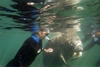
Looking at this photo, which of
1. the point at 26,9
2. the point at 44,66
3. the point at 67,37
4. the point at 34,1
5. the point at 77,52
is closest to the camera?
the point at 34,1

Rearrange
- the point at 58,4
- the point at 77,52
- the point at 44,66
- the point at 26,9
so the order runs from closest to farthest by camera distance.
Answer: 1. the point at 58,4
2. the point at 26,9
3. the point at 77,52
4. the point at 44,66

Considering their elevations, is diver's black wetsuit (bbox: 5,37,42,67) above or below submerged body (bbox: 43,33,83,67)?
above

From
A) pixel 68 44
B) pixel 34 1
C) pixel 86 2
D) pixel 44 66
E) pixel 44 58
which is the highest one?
pixel 34 1

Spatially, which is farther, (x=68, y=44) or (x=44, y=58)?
(x=44, y=58)

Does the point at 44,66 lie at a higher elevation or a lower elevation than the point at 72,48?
A: lower

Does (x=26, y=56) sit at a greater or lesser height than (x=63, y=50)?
greater

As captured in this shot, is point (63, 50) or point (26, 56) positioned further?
point (63, 50)

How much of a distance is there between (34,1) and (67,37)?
869 cm

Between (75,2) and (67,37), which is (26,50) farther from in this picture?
(67,37)

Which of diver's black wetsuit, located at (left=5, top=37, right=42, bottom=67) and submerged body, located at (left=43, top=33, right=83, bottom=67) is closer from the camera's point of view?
diver's black wetsuit, located at (left=5, top=37, right=42, bottom=67)

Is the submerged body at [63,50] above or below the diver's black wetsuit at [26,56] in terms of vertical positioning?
below

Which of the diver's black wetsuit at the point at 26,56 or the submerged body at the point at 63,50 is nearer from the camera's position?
the diver's black wetsuit at the point at 26,56

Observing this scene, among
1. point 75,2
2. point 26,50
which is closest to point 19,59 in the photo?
point 26,50

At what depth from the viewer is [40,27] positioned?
20.3 meters
